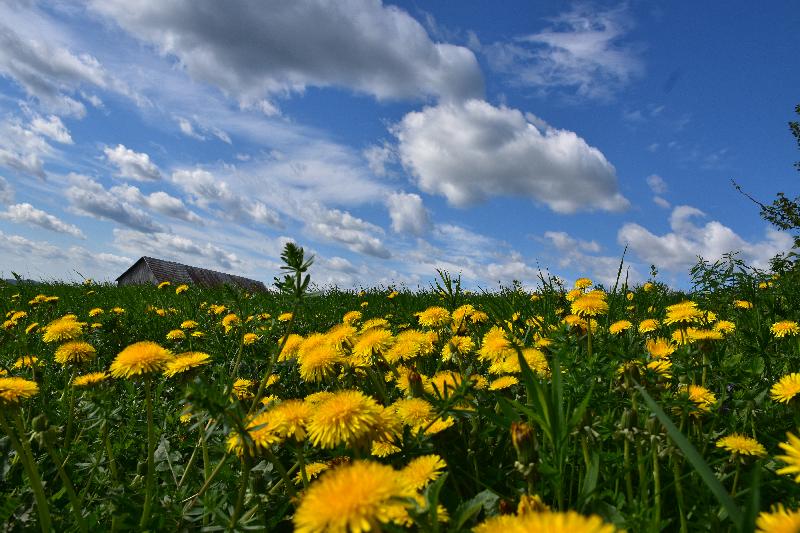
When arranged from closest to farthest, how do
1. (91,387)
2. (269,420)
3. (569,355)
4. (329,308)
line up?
1. (269,420)
2. (569,355)
3. (91,387)
4. (329,308)

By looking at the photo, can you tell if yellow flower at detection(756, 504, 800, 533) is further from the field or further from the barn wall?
A: the barn wall

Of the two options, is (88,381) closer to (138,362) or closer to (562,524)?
(138,362)

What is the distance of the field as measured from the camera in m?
1.21

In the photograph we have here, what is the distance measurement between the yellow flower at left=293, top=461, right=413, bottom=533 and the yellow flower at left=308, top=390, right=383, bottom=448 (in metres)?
0.38

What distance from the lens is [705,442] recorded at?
189 centimetres

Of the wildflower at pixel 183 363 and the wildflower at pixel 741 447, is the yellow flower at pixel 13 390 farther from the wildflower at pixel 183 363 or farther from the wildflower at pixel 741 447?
the wildflower at pixel 741 447

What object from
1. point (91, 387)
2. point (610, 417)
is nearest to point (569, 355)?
point (610, 417)

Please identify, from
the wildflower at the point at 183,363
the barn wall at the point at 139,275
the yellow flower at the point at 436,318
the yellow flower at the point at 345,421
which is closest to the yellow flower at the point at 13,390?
the wildflower at the point at 183,363

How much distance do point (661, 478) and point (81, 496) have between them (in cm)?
218

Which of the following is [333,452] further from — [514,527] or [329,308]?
[329,308]

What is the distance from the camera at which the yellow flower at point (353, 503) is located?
3.22ft

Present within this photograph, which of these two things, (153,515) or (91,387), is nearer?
(153,515)

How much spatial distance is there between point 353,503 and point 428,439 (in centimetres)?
93

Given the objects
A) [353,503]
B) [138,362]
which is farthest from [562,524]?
[138,362]
